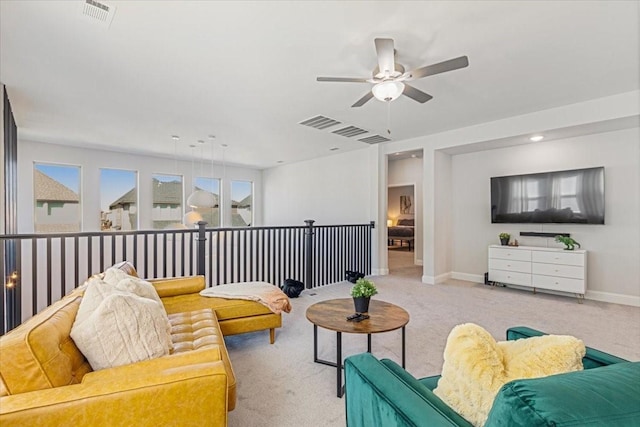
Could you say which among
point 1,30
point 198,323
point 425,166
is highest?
point 1,30

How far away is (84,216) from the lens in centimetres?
626

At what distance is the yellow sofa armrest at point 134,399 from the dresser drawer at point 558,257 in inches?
192

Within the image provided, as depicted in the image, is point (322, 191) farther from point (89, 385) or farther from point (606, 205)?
point (89, 385)

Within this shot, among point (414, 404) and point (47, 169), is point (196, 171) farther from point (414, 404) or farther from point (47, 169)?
point (414, 404)

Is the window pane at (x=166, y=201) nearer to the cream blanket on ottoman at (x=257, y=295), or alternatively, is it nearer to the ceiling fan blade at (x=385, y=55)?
the cream blanket on ottoman at (x=257, y=295)

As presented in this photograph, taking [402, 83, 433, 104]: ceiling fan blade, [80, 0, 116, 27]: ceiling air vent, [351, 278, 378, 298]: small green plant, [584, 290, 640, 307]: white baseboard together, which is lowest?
[584, 290, 640, 307]: white baseboard

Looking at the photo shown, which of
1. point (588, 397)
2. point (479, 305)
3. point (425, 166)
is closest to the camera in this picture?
point (588, 397)

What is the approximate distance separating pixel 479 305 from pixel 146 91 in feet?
16.3

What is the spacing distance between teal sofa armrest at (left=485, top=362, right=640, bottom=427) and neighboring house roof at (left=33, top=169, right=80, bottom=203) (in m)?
7.91

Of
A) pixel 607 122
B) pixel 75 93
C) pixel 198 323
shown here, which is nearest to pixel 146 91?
pixel 75 93

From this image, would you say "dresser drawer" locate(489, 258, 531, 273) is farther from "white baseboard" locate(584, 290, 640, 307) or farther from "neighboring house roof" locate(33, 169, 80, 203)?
"neighboring house roof" locate(33, 169, 80, 203)

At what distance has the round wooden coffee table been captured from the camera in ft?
6.65

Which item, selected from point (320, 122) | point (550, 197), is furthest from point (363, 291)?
point (550, 197)

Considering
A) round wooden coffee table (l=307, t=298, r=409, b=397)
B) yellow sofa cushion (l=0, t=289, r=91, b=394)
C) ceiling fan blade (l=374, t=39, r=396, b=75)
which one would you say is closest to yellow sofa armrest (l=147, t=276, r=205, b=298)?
round wooden coffee table (l=307, t=298, r=409, b=397)
